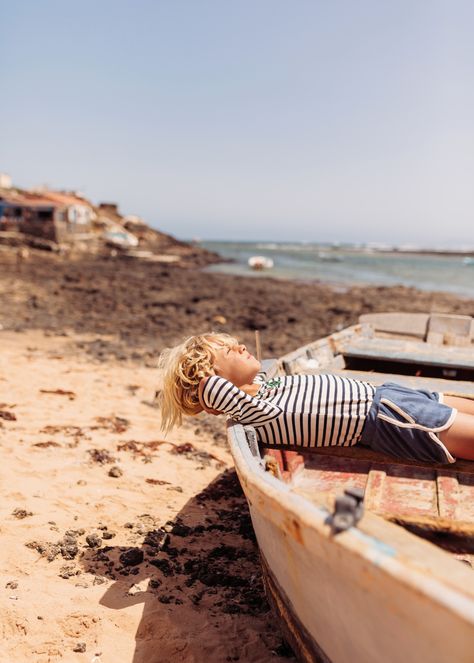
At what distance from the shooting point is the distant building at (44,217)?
37.4 meters

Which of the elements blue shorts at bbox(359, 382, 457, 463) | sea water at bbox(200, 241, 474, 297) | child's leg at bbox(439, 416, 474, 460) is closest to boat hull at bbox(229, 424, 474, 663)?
blue shorts at bbox(359, 382, 457, 463)

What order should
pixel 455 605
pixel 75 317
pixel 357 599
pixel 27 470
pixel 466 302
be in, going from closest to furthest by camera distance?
pixel 455 605
pixel 357 599
pixel 27 470
pixel 75 317
pixel 466 302

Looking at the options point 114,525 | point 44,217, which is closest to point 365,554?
point 114,525

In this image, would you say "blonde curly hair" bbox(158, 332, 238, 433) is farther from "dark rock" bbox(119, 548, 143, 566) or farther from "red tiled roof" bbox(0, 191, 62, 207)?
"red tiled roof" bbox(0, 191, 62, 207)

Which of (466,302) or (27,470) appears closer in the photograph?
(27,470)

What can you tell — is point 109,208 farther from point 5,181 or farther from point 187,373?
point 187,373

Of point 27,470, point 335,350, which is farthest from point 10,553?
point 335,350

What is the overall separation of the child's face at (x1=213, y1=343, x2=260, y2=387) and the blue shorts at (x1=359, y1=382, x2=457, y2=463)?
0.76 m

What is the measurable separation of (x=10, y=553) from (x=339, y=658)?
2238mm

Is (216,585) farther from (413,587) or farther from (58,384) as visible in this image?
(58,384)

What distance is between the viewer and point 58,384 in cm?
717

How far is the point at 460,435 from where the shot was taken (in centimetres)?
313

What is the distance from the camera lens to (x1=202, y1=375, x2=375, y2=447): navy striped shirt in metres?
3.16

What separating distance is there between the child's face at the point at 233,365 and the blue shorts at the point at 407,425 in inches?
29.8
